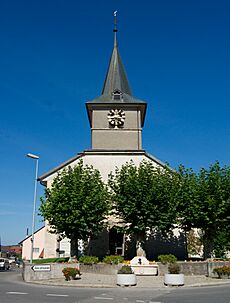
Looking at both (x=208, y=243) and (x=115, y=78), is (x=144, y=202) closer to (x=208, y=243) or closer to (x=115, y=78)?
(x=208, y=243)

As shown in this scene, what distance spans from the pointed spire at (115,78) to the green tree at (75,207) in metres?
14.7

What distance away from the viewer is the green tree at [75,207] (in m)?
Answer: 25.9

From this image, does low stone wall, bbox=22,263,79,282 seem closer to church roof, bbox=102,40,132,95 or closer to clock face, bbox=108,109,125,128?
clock face, bbox=108,109,125,128

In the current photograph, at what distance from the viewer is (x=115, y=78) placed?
4038 cm

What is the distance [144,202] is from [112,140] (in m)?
11.5

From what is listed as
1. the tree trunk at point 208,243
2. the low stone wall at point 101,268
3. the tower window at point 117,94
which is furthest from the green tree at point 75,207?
the tower window at point 117,94

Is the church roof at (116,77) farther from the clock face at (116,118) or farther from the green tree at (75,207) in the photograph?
the green tree at (75,207)

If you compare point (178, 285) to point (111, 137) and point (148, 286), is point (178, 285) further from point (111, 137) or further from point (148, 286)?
point (111, 137)

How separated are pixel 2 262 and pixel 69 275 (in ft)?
73.6

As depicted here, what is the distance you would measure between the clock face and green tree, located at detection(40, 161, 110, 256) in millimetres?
9849

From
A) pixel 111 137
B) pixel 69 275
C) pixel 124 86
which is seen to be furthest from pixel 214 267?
pixel 124 86

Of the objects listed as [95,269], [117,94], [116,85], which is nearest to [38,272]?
[95,269]

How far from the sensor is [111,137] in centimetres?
3631

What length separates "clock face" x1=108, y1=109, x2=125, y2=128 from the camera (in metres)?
36.6
